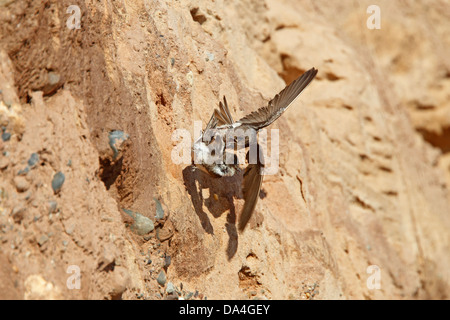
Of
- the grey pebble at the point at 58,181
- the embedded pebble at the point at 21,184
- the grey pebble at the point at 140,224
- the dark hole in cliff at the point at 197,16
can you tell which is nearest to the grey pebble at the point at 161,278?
the grey pebble at the point at 140,224

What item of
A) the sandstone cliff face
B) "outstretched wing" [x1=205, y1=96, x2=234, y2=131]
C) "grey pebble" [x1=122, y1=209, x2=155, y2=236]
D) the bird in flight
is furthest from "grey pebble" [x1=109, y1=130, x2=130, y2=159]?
"outstretched wing" [x1=205, y1=96, x2=234, y2=131]

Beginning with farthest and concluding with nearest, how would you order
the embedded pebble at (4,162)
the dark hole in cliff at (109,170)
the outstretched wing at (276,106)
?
the outstretched wing at (276,106), the dark hole in cliff at (109,170), the embedded pebble at (4,162)

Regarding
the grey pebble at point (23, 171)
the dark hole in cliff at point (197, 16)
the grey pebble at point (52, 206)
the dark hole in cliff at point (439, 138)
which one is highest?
the dark hole in cliff at point (197, 16)

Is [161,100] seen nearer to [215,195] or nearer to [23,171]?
[215,195]

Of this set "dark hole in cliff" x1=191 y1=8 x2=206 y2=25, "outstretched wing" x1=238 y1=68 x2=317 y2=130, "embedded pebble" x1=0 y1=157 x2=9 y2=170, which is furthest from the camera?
"dark hole in cliff" x1=191 y1=8 x2=206 y2=25

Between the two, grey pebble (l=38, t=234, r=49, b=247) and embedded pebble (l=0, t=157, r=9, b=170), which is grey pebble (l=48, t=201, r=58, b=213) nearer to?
grey pebble (l=38, t=234, r=49, b=247)

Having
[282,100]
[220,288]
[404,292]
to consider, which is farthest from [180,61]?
[404,292]

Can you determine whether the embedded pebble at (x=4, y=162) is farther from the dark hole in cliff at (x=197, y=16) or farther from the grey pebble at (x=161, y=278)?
the dark hole in cliff at (x=197, y=16)
